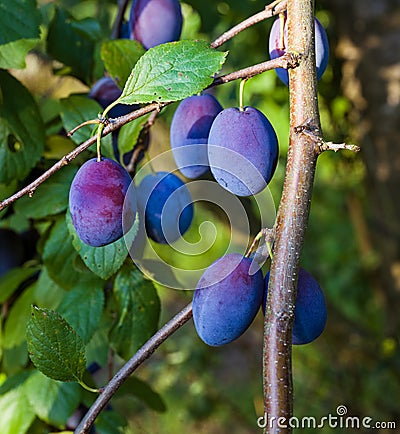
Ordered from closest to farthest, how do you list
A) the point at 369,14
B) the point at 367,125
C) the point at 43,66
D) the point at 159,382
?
the point at 369,14, the point at 367,125, the point at 43,66, the point at 159,382

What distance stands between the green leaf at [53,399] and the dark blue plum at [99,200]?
0.94 ft

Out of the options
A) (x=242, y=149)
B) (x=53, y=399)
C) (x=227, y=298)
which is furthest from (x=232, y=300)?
(x=53, y=399)

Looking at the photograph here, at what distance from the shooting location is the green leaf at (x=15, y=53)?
2.37 feet

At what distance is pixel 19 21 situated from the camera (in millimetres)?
741

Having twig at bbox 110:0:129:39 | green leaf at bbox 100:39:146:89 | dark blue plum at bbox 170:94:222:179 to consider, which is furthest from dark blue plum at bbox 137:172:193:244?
twig at bbox 110:0:129:39

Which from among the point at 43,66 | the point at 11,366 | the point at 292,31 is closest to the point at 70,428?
the point at 11,366

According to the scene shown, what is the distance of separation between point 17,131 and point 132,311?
264 mm

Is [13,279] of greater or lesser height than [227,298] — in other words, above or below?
below

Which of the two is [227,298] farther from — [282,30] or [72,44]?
[72,44]

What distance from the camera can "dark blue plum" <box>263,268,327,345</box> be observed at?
0.54m

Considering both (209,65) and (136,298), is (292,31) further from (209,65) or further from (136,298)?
(136,298)

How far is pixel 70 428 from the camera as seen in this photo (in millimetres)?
803

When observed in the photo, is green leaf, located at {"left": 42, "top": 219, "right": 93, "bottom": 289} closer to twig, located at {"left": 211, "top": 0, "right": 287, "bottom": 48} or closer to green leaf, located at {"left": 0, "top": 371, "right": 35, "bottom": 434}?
green leaf, located at {"left": 0, "top": 371, "right": 35, "bottom": 434}

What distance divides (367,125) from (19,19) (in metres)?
1.07
